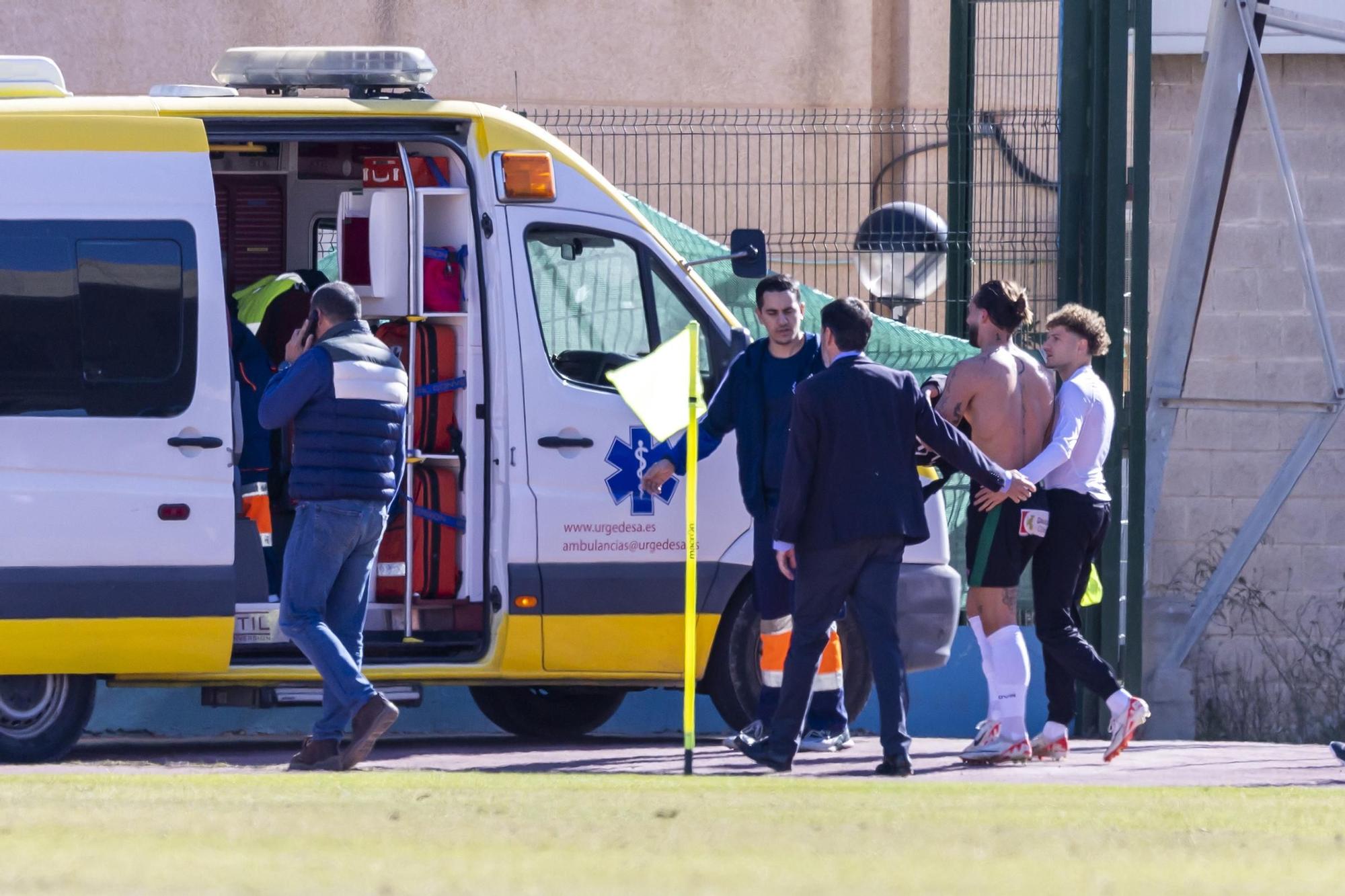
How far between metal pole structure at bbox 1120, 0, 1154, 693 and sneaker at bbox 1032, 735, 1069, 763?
2.25 meters

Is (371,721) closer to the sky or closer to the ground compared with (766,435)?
closer to the ground

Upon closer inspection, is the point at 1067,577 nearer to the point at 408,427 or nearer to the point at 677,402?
the point at 677,402

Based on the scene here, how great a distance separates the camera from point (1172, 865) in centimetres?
535

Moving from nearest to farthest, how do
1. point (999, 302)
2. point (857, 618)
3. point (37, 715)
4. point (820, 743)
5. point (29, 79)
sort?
point (857, 618) → point (37, 715) → point (29, 79) → point (999, 302) → point (820, 743)

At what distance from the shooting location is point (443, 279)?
8.29 m

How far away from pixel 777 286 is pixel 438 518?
158 centimetres

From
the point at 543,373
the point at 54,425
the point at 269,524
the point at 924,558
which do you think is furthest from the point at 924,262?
the point at 54,425

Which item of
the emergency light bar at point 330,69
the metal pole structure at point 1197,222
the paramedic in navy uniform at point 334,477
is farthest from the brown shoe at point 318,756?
the metal pole structure at point 1197,222

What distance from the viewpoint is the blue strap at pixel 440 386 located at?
8.27 meters

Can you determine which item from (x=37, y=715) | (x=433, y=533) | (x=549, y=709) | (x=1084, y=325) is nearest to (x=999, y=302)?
(x=1084, y=325)

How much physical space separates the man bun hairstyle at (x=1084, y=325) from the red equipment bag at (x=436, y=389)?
2322mm

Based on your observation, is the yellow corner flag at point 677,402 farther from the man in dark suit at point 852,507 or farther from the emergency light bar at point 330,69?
the emergency light bar at point 330,69

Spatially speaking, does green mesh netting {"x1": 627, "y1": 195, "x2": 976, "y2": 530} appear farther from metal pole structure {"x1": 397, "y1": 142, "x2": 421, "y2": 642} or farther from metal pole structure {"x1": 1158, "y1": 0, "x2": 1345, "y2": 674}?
metal pole structure {"x1": 397, "y1": 142, "x2": 421, "y2": 642}

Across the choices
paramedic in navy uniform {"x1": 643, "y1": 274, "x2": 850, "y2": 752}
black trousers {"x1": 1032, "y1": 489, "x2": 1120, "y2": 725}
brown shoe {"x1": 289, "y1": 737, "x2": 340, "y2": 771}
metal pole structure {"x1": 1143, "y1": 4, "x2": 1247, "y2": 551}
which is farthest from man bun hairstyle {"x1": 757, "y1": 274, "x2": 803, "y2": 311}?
metal pole structure {"x1": 1143, "y1": 4, "x2": 1247, "y2": 551}
